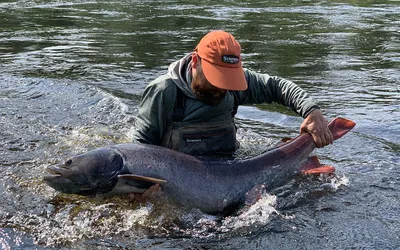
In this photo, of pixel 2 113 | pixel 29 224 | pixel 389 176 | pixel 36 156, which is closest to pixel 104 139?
pixel 36 156

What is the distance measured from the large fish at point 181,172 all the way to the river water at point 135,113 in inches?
5.8

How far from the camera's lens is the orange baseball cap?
4758 millimetres

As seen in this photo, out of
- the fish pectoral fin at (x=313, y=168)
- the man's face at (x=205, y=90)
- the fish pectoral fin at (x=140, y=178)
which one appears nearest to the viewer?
the fish pectoral fin at (x=140, y=178)

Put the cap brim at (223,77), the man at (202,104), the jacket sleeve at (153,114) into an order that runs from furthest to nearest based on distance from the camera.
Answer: the jacket sleeve at (153,114)
the man at (202,104)
the cap brim at (223,77)

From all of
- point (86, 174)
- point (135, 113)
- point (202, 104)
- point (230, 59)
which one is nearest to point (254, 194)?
point (202, 104)

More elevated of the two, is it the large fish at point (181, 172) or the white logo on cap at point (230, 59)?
the white logo on cap at point (230, 59)

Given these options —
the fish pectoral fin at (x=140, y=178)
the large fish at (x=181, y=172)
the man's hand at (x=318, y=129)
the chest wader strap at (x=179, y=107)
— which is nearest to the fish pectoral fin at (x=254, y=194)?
the large fish at (x=181, y=172)

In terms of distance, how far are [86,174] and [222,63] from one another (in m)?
1.36

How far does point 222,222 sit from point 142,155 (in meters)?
0.85

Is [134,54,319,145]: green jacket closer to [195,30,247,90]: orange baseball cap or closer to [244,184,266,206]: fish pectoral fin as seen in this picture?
[195,30,247,90]: orange baseball cap

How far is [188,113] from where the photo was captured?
17.5 ft

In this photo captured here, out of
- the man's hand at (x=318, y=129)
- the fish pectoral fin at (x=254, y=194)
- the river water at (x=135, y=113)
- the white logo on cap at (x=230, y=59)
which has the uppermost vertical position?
the white logo on cap at (x=230, y=59)

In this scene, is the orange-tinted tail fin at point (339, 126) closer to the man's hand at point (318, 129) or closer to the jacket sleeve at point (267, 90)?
the man's hand at point (318, 129)

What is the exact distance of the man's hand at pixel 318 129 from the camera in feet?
17.3
